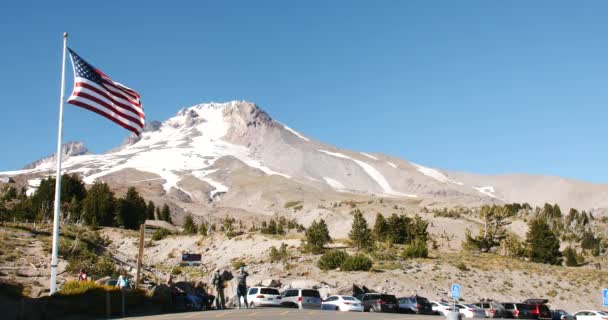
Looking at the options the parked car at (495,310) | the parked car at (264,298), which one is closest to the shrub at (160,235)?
the parked car at (264,298)

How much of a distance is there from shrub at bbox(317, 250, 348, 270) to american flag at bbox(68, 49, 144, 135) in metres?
31.3

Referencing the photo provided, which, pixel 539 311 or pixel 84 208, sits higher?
pixel 84 208

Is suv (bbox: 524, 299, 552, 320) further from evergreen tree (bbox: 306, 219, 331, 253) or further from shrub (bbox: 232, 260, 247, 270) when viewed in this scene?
shrub (bbox: 232, 260, 247, 270)

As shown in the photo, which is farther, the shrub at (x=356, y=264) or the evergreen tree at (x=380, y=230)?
the evergreen tree at (x=380, y=230)

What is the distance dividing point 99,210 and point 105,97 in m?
66.9

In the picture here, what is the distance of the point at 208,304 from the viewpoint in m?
36.8

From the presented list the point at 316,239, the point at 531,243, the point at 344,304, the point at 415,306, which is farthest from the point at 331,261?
the point at 531,243

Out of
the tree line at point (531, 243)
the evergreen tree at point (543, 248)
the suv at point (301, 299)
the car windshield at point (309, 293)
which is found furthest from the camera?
the tree line at point (531, 243)

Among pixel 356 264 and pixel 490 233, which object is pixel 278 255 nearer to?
pixel 356 264

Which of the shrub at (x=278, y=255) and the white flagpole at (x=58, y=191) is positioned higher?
the white flagpole at (x=58, y=191)

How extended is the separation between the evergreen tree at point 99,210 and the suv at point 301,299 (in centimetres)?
5633

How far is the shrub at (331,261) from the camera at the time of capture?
58.4 m

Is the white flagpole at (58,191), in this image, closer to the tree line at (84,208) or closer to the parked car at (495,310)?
the parked car at (495,310)

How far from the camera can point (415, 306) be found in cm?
3903
